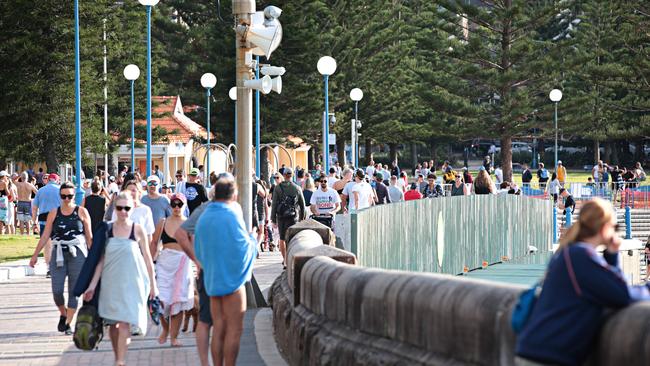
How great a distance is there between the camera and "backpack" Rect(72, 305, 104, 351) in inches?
402

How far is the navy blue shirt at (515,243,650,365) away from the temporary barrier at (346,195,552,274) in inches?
375

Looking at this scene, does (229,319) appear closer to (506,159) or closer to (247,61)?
(247,61)

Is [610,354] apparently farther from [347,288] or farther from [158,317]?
[158,317]

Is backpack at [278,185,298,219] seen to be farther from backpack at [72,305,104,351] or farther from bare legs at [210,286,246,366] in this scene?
bare legs at [210,286,246,366]

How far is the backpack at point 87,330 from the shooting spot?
1022 centimetres

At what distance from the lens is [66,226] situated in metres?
13.7

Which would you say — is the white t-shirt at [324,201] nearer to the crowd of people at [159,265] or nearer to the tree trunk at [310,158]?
the crowd of people at [159,265]

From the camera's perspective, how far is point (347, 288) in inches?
337

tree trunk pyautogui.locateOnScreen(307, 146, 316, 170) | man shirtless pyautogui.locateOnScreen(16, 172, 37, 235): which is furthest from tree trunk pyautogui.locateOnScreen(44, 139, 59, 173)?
tree trunk pyautogui.locateOnScreen(307, 146, 316, 170)

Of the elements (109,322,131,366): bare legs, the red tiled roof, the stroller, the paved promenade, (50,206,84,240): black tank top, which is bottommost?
the paved promenade

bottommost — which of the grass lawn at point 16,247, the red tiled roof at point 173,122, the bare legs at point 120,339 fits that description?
the grass lawn at point 16,247

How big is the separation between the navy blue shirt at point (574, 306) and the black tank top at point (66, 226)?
8885mm

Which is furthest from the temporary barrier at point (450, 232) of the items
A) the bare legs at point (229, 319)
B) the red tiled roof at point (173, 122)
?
the red tiled roof at point (173, 122)

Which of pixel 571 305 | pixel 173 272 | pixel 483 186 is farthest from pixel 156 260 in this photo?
pixel 483 186
